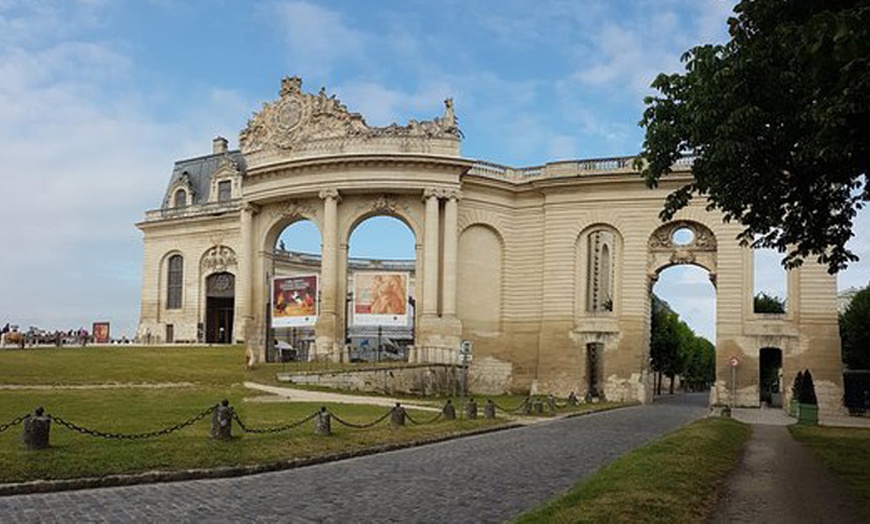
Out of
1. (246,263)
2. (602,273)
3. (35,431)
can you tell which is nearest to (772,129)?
(35,431)

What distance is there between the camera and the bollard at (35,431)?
14555 millimetres

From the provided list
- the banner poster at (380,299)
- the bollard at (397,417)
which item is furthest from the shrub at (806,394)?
the banner poster at (380,299)

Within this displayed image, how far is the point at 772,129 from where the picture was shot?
52.1 feet

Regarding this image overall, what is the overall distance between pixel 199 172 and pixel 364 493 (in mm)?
65092

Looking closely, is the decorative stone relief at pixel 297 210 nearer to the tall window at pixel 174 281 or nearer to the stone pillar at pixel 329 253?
the stone pillar at pixel 329 253

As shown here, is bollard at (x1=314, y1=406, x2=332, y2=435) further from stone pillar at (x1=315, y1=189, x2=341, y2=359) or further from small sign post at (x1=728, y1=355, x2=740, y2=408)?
small sign post at (x1=728, y1=355, x2=740, y2=408)

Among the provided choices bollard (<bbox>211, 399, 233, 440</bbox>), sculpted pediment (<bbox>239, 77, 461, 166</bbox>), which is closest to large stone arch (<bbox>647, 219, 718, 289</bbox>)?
sculpted pediment (<bbox>239, 77, 461, 166</bbox>)

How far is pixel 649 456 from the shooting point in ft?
54.7

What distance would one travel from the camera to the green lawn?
1434 centimetres

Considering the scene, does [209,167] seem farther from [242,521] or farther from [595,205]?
[242,521]

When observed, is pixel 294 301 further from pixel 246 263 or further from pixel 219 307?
pixel 219 307

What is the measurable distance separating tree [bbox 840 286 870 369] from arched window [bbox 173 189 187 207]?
51841 millimetres

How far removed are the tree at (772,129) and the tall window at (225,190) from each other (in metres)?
55.0

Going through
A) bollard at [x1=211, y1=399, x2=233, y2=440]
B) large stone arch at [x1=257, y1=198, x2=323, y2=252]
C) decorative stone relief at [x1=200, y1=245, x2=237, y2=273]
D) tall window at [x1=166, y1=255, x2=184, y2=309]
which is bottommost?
bollard at [x1=211, y1=399, x2=233, y2=440]
